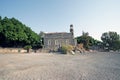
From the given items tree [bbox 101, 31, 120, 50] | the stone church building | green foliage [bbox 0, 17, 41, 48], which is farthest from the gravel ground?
tree [bbox 101, 31, 120, 50]

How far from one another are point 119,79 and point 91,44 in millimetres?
62673

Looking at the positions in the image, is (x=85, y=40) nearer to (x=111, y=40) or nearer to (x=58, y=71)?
(x=111, y=40)

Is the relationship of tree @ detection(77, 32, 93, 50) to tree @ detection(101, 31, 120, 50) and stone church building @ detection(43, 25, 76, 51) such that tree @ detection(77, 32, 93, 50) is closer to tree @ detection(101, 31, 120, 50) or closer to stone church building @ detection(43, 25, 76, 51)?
stone church building @ detection(43, 25, 76, 51)

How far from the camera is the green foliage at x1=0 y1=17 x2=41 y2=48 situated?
146ft

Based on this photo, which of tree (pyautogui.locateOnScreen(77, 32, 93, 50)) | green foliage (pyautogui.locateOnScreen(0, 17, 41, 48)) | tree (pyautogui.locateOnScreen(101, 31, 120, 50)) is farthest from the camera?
tree (pyautogui.locateOnScreen(101, 31, 120, 50))

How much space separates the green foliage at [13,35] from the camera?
146 feet

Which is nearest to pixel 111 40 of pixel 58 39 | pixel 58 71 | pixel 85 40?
pixel 85 40

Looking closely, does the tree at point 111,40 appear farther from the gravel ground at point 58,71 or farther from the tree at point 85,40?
the gravel ground at point 58,71

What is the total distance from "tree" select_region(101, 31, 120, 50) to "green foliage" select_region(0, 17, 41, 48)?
35.6 meters

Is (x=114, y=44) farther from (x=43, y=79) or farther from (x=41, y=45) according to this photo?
(x=43, y=79)

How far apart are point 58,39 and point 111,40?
99.4ft

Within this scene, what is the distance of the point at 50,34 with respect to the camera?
58.8 m

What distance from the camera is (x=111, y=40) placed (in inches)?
2997

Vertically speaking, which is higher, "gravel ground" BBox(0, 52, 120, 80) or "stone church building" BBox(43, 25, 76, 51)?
"stone church building" BBox(43, 25, 76, 51)
